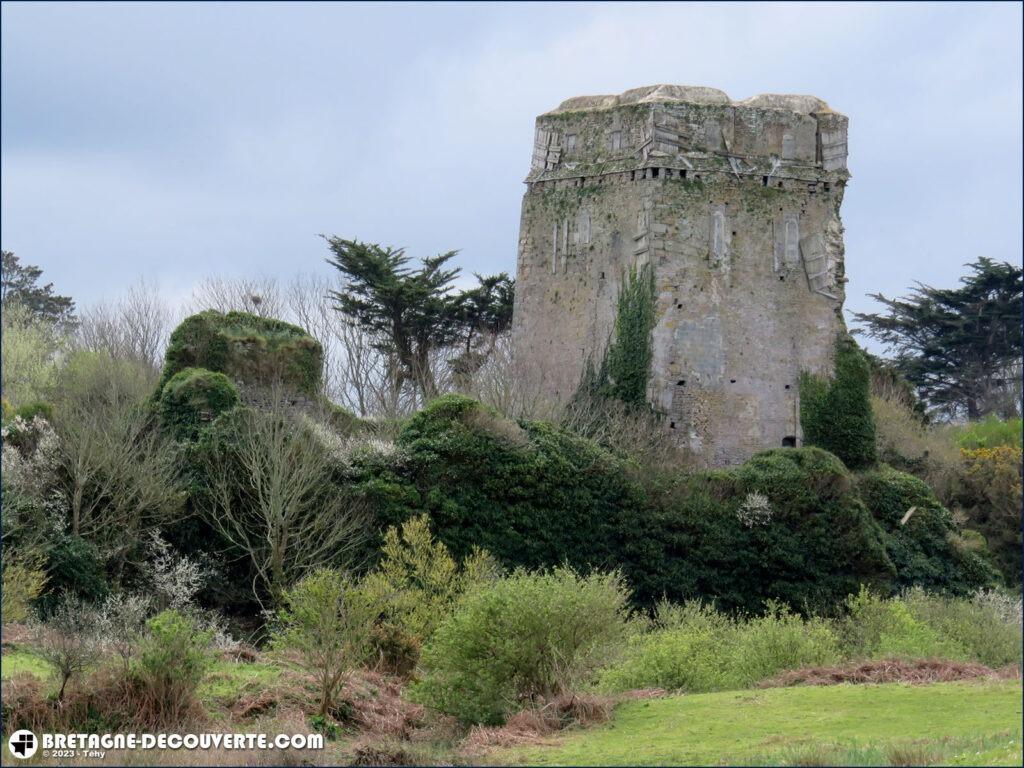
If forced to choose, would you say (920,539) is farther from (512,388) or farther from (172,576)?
(172,576)

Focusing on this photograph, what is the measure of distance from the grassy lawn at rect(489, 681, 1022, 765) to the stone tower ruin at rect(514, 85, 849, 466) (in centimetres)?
1547

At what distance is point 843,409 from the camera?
110 ft

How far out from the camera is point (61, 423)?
2608 cm

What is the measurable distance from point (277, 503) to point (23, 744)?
384 inches

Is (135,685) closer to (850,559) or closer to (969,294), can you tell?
(850,559)

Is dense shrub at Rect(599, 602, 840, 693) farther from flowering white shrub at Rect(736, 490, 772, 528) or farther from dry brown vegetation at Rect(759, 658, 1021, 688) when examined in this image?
flowering white shrub at Rect(736, 490, 772, 528)

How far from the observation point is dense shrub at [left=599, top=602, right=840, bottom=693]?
20.5 metres

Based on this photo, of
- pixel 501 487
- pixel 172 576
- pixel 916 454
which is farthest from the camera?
pixel 916 454

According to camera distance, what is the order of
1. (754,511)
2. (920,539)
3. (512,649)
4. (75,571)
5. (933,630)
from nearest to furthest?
(512,649)
(933,630)
(75,571)
(754,511)
(920,539)

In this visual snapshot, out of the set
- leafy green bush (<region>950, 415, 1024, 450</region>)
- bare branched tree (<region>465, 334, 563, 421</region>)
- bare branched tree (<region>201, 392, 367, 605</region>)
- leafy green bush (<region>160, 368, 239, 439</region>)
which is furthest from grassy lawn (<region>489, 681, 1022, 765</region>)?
leafy green bush (<region>950, 415, 1024, 450</region>)

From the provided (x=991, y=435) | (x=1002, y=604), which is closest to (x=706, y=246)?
(x=991, y=435)

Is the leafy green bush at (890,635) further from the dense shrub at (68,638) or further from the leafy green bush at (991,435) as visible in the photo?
the leafy green bush at (991,435)

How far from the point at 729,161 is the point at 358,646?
59.2 feet

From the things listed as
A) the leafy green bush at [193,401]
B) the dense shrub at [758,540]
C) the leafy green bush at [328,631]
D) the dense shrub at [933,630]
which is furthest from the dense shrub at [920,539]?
the leafy green bush at [328,631]
